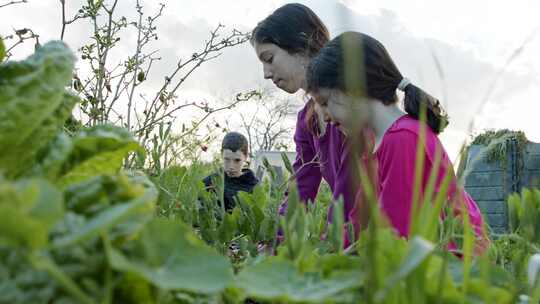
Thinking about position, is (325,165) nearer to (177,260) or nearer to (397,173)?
(397,173)

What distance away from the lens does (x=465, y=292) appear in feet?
1.16

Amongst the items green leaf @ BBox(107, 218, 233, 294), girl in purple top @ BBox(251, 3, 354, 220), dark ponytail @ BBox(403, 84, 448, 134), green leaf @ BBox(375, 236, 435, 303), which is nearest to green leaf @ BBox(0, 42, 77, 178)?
green leaf @ BBox(107, 218, 233, 294)

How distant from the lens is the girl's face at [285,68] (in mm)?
2867

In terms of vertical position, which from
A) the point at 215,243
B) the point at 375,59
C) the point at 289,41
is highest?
the point at 289,41

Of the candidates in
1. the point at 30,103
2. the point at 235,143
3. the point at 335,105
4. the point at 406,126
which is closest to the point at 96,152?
the point at 30,103

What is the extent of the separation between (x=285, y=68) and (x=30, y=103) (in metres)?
2.48

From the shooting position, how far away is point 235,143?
5469mm

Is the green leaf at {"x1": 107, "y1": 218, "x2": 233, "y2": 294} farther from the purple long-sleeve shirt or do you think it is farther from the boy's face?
the boy's face

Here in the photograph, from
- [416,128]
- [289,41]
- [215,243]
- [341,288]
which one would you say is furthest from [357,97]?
[289,41]

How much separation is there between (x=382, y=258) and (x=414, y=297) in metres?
0.03

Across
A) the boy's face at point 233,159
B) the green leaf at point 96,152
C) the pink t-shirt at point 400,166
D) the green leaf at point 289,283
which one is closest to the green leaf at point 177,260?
the green leaf at point 289,283

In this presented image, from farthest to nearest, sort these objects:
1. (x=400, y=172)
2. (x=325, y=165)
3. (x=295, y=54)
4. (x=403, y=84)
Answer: (x=295, y=54) < (x=325, y=165) < (x=403, y=84) < (x=400, y=172)

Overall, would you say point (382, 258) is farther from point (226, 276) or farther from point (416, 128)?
point (416, 128)

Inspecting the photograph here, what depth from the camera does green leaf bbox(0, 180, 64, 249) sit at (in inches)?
9.8
